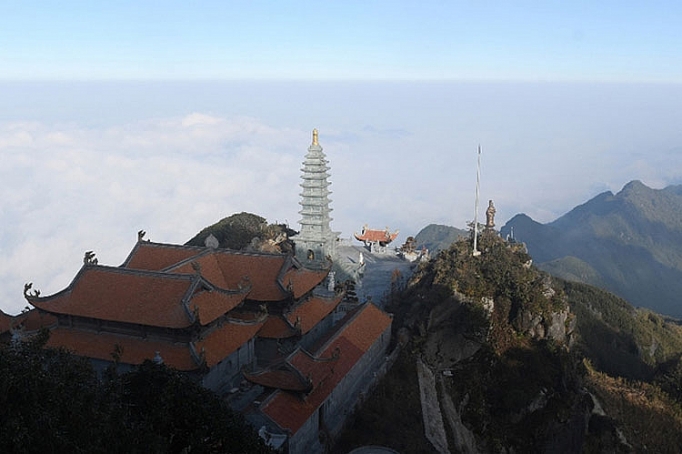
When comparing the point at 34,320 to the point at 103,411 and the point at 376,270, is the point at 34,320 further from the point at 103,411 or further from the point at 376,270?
the point at 376,270

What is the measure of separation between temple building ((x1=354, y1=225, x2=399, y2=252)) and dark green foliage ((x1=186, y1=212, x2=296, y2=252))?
8.01 m

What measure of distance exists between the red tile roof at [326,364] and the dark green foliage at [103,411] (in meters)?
4.89

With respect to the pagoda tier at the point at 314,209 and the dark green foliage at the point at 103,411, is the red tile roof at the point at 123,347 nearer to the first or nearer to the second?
the dark green foliage at the point at 103,411

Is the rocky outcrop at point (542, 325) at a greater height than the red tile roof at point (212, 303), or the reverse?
the red tile roof at point (212, 303)

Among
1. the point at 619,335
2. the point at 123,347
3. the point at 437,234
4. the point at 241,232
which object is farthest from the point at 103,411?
the point at 437,234

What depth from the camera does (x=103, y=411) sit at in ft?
52.9

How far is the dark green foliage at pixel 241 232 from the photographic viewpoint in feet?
194

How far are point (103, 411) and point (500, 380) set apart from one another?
28.0 metres

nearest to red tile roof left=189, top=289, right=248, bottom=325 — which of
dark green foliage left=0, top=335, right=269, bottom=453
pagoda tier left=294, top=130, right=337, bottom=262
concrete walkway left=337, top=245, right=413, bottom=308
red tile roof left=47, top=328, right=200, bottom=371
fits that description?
red tile roof left=47, top=328, right=200, bottom=371

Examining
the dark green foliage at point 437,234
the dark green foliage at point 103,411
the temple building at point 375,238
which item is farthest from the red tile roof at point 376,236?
the dark green foliage at point 437,234

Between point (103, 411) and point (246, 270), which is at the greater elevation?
point (103, 411)

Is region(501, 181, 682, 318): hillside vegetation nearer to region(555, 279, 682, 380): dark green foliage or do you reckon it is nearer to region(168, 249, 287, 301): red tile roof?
region(555, 279, 682, 380): dark green foliage

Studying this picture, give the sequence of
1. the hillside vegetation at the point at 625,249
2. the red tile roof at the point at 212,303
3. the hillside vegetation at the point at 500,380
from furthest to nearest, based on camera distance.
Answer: the hillside vegetation at the point at 625,249
the hillside vegetation at the point at 500,380
the red tile roof at the point at 212,303

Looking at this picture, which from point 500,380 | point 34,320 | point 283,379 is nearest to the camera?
point 283,379
